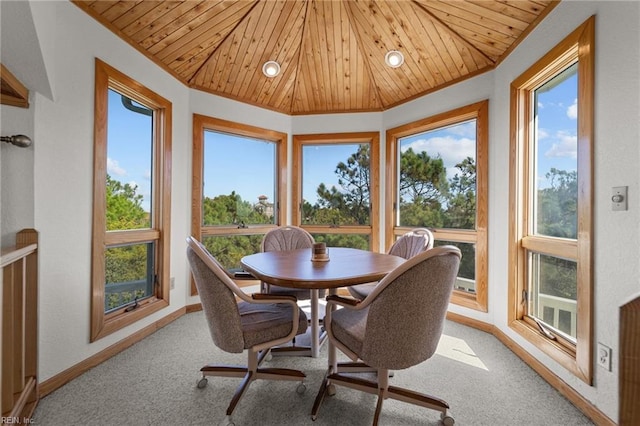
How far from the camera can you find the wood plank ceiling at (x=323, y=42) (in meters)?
2.32

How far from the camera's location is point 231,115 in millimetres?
3477

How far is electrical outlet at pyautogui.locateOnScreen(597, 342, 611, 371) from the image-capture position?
1505 millimetres

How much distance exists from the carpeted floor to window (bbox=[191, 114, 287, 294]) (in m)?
1.25

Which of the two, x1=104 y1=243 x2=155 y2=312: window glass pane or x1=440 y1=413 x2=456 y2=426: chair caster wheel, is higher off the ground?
x1=104 y1=243 x2=155 y2=312: window glass pane

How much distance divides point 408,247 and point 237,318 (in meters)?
1.57

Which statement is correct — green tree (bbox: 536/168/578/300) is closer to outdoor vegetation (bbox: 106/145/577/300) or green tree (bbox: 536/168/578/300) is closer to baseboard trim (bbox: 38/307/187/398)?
outdoor vegetation (bbox: 106/145/577/300)

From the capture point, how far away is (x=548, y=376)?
1.90 meters

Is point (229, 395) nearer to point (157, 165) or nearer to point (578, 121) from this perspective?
point (157, 165)

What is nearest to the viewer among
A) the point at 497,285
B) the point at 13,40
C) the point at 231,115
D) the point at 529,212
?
the point at 13,40

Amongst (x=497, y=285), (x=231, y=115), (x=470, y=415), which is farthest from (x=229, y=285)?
(x=231, y=115)

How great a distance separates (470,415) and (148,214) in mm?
2995

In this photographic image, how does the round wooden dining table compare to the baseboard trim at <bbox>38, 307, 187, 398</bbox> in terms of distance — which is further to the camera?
the baseboard trim at <bbox>38, 307, 187, 398</bbox>

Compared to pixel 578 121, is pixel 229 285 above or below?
below

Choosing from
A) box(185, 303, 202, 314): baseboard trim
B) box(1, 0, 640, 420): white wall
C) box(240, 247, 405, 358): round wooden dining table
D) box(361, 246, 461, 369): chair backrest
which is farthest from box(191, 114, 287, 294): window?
box(361, 246, 461, 369): chair backrest
